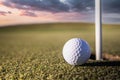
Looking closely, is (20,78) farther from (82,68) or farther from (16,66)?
(82,68)

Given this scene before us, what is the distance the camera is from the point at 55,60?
21.7 ft

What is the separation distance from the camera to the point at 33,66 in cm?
602

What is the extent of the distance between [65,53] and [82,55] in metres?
0.46

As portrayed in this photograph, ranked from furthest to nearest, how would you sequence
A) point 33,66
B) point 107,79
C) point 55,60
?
point 55,60
point 33,66
point 107,79

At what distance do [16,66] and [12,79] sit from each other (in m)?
1.04

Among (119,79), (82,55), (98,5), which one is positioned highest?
(98,5)

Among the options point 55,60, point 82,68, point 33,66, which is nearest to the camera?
point 82,68

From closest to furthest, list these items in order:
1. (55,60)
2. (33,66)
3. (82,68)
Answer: (82,68), (33,66), (55,60)

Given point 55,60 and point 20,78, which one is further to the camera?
point 55,60

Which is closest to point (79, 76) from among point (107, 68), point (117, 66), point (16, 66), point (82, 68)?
point (82, 68)

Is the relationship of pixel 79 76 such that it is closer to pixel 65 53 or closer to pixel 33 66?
pixel 65 53

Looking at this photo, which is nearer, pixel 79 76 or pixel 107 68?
pixel 79 76

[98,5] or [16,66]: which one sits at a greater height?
[98,5]

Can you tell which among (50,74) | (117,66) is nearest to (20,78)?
(50,74)
